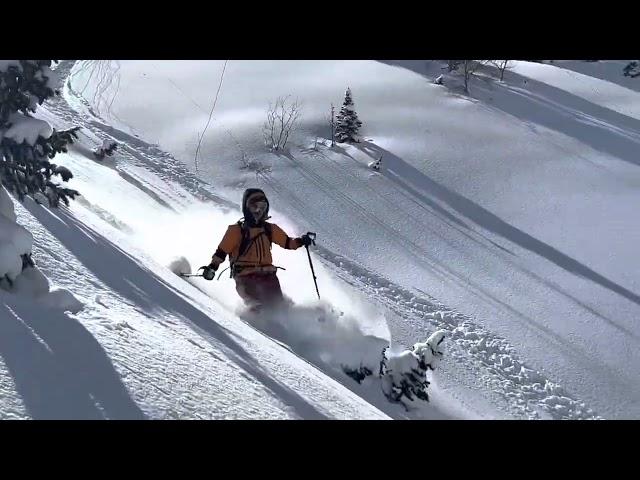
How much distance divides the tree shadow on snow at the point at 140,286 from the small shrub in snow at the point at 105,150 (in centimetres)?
1297

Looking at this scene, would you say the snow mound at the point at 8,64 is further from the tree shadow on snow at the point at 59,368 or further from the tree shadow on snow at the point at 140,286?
the tree shadow on snow at the point at 59,368

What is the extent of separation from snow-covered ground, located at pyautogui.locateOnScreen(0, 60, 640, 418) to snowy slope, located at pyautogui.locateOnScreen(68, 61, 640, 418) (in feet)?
0.24

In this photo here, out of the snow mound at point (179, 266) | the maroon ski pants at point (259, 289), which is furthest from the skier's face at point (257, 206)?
the snow mound at point (179, 266)

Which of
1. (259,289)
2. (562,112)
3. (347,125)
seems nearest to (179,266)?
(259,289)

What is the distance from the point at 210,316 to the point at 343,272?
26.1ft

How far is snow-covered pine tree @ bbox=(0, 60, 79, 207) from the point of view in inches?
166

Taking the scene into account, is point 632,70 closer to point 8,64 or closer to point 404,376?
point 404,376

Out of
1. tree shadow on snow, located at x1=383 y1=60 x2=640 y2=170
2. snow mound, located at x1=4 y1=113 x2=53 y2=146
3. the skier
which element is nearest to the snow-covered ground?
tree shadow on snow, located at x1=383 y1=60 x2=640 y2=170

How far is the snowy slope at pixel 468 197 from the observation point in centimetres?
996

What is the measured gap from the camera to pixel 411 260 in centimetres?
1423
